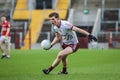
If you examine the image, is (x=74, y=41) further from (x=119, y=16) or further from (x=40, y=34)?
(x=119, y=16)

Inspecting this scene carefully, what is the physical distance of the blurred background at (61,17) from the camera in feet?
148

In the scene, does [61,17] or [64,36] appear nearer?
[64,36]

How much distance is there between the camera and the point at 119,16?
51844 mm

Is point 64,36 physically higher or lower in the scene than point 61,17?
higher

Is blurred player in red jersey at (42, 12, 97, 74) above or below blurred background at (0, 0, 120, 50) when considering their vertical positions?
above

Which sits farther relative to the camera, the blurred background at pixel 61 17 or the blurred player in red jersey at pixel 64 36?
the blurred background at pixel 61 17

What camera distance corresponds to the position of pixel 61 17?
5272 cm

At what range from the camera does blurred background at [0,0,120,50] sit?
45.0 metres

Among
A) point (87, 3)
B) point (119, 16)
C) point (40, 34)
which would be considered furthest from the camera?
point (87, 3)

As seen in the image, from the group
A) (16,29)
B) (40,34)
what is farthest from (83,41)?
(16,29)

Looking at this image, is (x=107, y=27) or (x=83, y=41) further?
(x=107, y=27)

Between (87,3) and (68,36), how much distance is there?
38000mm

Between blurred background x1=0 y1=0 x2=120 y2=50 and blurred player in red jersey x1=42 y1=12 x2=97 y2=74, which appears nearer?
blurred player in red jersey x1=42 y1=12 x2=97 y2=74

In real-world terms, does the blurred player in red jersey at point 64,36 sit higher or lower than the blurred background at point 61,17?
higher
